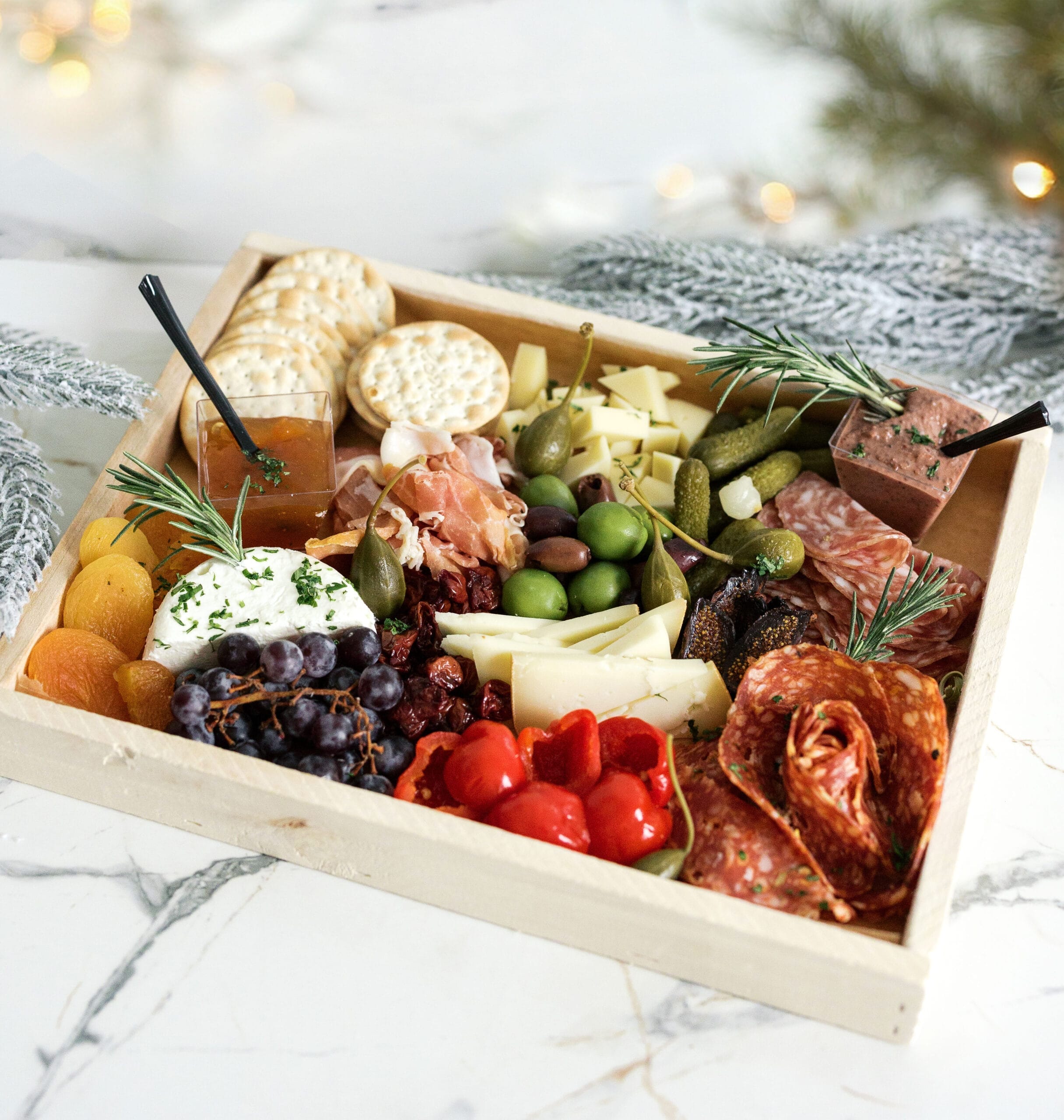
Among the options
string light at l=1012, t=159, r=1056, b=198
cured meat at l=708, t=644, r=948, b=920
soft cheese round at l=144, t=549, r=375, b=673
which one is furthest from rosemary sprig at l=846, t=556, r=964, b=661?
string light at l=1012, t=159, r=1056, b=198

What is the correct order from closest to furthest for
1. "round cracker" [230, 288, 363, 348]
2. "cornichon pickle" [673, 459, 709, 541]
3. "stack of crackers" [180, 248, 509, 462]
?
"cornichon pickle" [673, 459, 709, 541] → "stack of crackers" [180, 248, 509, 462] → "round cracker" [230, 288, 363, 348]

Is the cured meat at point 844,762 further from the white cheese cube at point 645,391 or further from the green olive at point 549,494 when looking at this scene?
the white cheese cube at point 645,391

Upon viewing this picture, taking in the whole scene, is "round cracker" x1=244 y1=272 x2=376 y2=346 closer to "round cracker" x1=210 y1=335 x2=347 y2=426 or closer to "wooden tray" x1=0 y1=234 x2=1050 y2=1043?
"round cracker" x1=210 y1=335 x2=347 y2=426

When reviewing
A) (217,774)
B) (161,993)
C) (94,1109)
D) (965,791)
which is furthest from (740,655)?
(94,1109)

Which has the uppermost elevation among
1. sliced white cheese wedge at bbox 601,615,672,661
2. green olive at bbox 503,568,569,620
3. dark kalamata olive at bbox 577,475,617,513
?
dark kalamata olive at bbox 577,475,617,513

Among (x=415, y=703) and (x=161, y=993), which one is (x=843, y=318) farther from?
(x=161, y=993)

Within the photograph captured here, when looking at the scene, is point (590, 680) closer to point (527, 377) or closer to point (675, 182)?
point (527, 377)
